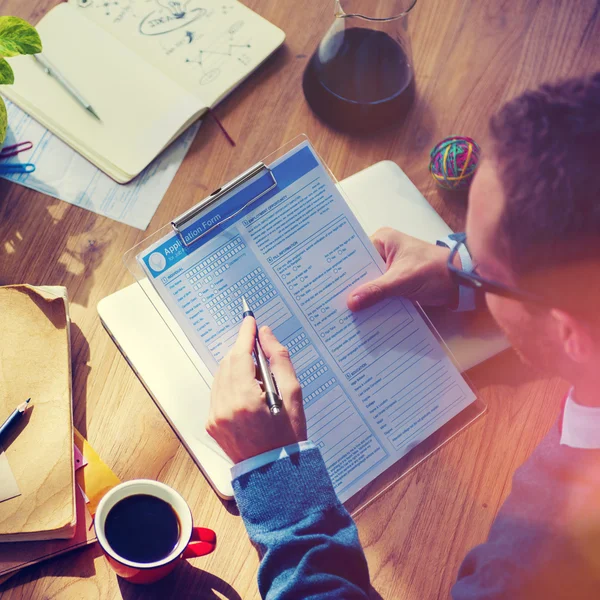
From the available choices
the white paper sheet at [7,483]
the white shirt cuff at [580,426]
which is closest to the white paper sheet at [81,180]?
the white paper sheet at [7,483]

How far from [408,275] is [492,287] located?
0.15 meters

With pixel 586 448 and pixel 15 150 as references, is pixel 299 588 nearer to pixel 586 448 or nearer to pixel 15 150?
pixel 586 448

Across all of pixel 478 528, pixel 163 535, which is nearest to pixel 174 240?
pixel 163 535

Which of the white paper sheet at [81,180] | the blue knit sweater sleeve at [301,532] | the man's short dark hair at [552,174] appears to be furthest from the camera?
the white paper sheet at [81,180]

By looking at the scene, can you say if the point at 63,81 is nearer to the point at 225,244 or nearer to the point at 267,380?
the point at 225,244

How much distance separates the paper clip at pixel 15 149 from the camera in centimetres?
83

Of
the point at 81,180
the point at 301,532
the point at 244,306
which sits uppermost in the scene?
the point at 81,180

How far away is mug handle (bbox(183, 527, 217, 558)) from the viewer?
2.15 ft

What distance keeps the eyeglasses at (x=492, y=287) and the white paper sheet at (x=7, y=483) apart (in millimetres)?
535

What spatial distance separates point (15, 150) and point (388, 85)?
509 millimetres

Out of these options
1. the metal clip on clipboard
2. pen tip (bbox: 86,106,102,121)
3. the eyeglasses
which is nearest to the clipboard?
the metal clip on clipboard

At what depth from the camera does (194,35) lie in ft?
2.96

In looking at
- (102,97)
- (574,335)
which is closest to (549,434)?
(574,335)

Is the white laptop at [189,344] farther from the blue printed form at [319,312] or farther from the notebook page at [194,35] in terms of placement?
the notebook page at [194,35]
